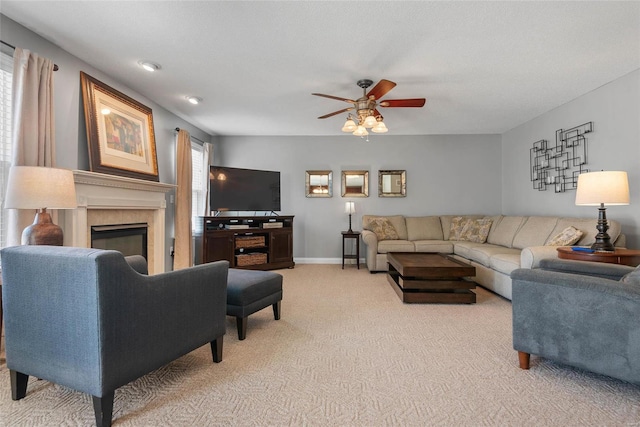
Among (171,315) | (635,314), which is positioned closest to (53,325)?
(171,315)

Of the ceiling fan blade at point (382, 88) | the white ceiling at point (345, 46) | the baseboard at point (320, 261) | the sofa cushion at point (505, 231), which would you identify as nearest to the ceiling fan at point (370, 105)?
the ceiling fan blade at point (382, 88)

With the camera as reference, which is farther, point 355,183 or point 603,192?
point 355,183

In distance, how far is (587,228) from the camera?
3289 mm

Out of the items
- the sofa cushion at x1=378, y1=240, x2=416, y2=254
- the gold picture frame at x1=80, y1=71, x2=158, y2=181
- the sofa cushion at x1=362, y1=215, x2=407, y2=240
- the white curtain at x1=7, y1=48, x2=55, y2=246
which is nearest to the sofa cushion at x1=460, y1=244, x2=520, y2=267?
the sofa cushion at x1=378, y1=240, x2=416, y2=254

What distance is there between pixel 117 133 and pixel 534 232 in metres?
5.15

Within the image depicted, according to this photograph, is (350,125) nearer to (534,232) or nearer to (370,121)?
(370,121)

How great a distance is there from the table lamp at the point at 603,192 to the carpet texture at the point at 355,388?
123cm

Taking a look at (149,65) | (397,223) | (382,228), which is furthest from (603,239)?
(149,65)

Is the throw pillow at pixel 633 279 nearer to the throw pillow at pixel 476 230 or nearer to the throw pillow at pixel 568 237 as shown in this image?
the throw pillow at pixel 568 237

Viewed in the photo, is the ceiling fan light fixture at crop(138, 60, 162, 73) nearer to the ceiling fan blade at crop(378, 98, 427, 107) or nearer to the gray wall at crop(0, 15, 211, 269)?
the gray wall at crop(0, 15, 211, 269)

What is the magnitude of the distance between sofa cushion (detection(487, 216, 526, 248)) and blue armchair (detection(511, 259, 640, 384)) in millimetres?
2974

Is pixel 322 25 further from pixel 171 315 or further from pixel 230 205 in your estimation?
pixel 230 205

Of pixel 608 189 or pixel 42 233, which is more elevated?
pixel 608 189

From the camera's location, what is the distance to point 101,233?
120 inches
